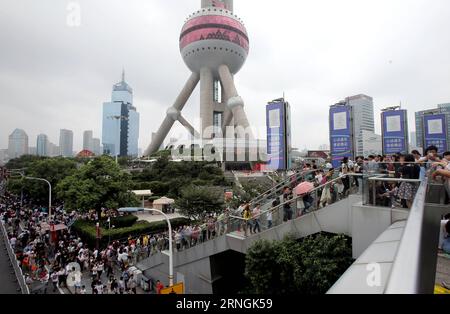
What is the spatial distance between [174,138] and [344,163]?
65.7 m

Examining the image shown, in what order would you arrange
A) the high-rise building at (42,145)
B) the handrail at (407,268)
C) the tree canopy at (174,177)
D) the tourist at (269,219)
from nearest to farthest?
the handrail at (407,268) → the tourist at (269,219) → the tree canopy at (174,177) → the high-rise building at (42,145)

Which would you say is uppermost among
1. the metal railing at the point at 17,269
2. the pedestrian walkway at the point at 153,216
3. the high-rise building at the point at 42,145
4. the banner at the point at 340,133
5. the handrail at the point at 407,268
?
the high-rise building at the point at 42,145

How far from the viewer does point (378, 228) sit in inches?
257

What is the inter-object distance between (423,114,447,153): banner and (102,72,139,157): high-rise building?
9489 centimetres

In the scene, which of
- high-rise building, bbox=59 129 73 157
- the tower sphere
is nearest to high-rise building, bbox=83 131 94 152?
high-rise building, bbox=59 129 73 157

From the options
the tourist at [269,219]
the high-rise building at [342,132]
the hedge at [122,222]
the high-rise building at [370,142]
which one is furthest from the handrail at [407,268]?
the high-rise building at [370,142]

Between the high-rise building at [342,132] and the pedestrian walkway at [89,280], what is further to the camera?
the high-rise building at [342,132]

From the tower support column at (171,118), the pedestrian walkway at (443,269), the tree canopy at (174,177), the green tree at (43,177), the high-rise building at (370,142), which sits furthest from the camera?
the tower support column at (171,118)

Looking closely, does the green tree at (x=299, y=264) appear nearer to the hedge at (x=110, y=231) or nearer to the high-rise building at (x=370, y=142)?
the hedge at (x=110, y=231)

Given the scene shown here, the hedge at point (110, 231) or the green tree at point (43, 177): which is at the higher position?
the green tree at point (43, 177)

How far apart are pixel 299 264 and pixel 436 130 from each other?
23.1 meters

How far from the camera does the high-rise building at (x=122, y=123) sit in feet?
353

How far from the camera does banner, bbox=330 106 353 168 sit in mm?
21922

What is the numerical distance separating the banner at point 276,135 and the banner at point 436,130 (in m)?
12.1
